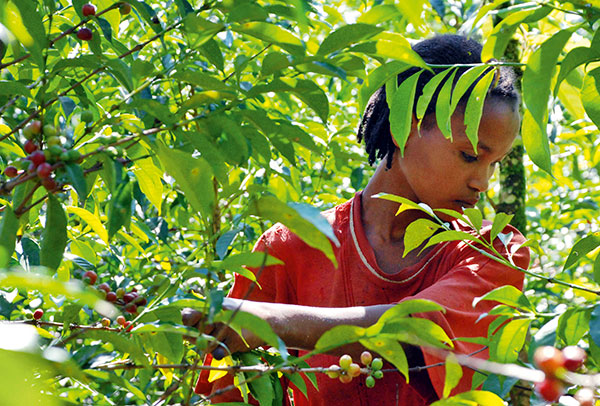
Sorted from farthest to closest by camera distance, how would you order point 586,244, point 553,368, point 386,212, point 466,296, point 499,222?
point 386,212 → point 466,296 → point 499,222 → point 586,244 → point 553,368

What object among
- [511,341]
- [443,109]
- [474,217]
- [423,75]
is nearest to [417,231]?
[474,217]

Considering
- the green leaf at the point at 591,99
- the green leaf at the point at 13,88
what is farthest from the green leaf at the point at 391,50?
the green leaf at the point at 13,88

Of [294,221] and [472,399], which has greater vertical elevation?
[294,221]

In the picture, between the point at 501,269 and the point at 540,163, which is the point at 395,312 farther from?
the point at 501,269

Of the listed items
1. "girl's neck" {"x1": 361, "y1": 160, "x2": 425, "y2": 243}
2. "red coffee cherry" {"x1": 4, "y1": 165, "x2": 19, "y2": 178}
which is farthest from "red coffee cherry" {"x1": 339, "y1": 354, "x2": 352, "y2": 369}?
"girl's neck" {"x1": 361, "y1": 160, "x2": 425, "y2": 243}

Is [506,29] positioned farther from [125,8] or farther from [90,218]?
[90,218]

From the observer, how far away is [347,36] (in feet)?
3.29

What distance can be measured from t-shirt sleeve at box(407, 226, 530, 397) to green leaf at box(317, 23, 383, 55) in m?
0.53

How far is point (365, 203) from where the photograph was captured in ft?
6.59

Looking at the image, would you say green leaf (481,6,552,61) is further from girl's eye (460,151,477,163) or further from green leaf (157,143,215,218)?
girl's eye (460,151,477,163)

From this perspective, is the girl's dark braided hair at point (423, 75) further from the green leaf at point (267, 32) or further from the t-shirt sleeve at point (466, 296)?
the green leaf at point (267, 32)

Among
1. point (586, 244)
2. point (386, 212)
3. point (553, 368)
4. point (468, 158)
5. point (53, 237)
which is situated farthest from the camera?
point (386, 212)

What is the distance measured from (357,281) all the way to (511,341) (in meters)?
0.77

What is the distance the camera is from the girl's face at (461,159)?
1.76 metres
